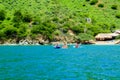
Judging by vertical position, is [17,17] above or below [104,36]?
above

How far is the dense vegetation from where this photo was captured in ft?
524

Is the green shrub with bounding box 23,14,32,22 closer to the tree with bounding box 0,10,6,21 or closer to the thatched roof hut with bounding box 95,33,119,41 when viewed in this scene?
the tree with bounding box 0,10,6,21

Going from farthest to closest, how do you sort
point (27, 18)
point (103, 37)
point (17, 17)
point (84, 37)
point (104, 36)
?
point (27, 18)
point (17, 17)
point (104, 36)
point (103, 37)
point (84, 37)

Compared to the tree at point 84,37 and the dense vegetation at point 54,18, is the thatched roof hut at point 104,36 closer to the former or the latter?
the tree at point 84,37

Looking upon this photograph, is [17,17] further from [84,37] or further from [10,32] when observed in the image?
[84,37]

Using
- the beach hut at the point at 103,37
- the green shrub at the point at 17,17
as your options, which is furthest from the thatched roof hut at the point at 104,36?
the green shrub at the point at 17,17

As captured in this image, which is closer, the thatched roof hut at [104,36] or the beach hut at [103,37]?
the beach hut at [103,37]

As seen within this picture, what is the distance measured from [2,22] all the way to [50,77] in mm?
129532

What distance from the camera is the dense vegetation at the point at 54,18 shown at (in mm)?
159625

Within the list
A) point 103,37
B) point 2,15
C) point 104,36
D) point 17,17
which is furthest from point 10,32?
point 104,36

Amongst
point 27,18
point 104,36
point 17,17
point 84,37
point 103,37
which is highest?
point 17,17

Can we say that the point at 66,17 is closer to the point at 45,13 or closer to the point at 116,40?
the point at 45,13

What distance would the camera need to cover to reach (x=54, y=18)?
568 feet

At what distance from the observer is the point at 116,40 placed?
16475cm
